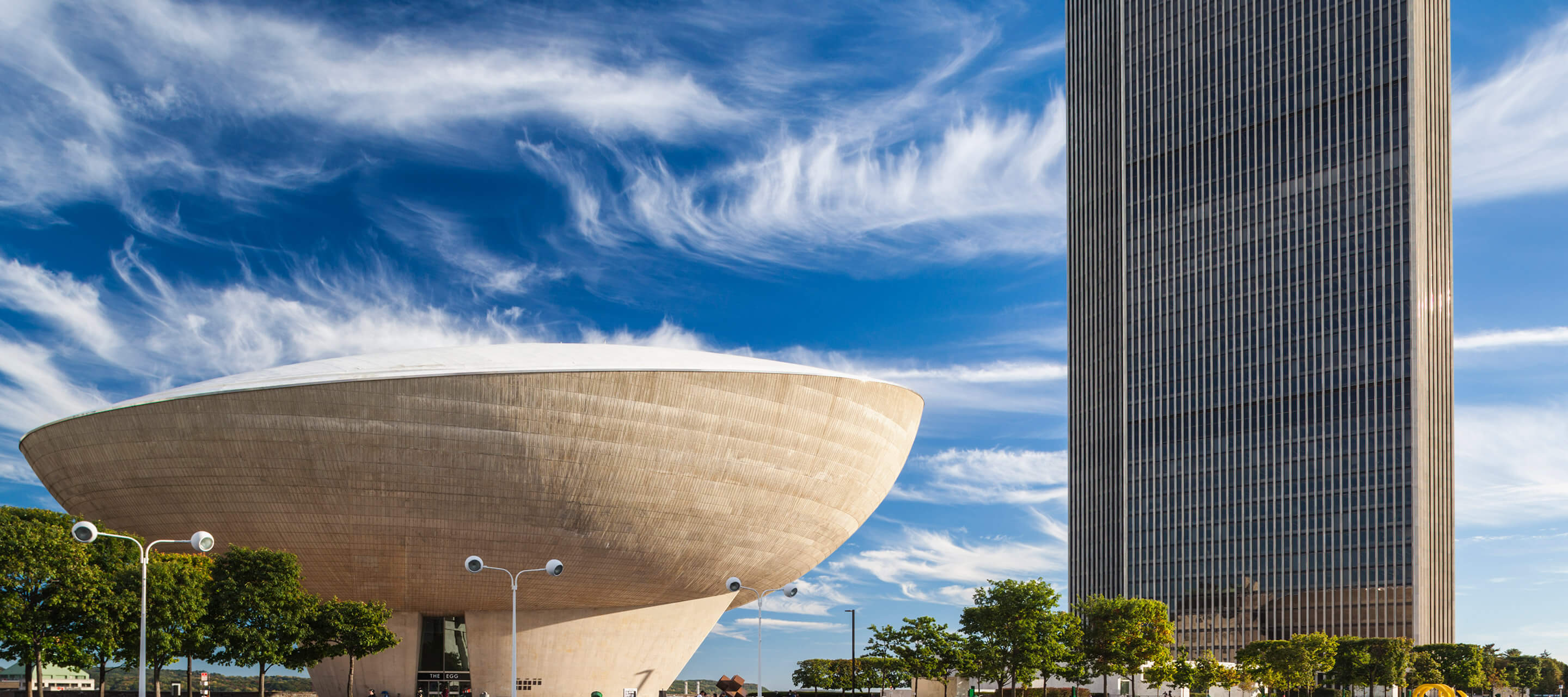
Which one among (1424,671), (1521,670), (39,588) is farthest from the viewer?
(1521,670)

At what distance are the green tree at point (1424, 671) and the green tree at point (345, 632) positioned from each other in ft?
227

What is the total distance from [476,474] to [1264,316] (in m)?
81.3

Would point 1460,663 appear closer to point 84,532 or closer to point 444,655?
point 444,655

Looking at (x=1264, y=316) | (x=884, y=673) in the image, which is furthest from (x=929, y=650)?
(x=1264, y=316)

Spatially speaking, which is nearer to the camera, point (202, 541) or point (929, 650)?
point (202, 541)

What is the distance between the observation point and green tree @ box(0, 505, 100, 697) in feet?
123

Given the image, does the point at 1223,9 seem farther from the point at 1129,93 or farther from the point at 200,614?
the point at 200,614

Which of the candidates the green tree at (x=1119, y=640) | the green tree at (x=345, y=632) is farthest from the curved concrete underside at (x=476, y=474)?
the green tree at (x=1119, y=640)

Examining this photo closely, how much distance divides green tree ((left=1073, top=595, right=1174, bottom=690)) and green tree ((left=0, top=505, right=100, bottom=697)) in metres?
44.2

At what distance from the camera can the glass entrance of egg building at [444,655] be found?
52531 mm

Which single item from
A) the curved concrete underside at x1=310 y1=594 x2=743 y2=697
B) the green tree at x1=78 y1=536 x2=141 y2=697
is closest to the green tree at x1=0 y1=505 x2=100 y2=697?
the green tree at x1=78 y1=536 x2=141 y2=697

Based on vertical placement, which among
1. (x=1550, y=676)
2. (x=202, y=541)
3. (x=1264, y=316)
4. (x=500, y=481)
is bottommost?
(x=1550, y=676)

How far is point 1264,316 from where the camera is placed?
356 ft

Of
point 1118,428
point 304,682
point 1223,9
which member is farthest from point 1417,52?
point 304,682
